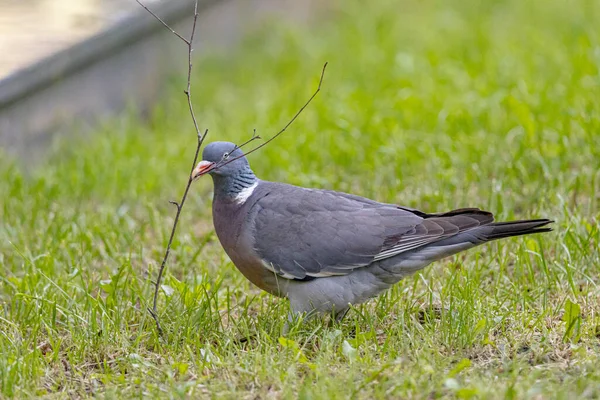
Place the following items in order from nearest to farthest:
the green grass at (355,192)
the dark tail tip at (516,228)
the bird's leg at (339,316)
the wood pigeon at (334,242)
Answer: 1. the green grass at (355,192)
2. the dark tail tip at (516,228)
3. the wood pigeon at (334,242)
4. the bird's leg at (339,316)

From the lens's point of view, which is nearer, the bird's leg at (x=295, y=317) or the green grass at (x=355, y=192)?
the green grass at (x=355, y=192)

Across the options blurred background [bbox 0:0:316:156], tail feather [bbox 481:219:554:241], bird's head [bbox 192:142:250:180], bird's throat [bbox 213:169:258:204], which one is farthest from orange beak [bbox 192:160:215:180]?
blurred background [bbox 0:0:316:156]

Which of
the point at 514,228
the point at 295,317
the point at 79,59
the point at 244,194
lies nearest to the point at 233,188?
the point at 244,194

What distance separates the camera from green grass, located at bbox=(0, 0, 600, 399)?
139 inches

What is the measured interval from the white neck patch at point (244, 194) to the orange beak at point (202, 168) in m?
0.21

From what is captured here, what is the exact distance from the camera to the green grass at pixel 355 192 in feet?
11.6

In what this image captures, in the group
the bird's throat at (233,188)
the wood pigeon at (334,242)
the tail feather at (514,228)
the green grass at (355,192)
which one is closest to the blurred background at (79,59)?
the green grass at (355,192)

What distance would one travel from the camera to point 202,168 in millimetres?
4043

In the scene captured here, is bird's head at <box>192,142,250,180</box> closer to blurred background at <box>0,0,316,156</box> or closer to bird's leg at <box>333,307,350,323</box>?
bird's leg at <box>333,307,350,323</box>

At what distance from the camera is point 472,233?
3.95 meters

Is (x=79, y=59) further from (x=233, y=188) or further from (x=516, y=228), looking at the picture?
(x=516, y=228)

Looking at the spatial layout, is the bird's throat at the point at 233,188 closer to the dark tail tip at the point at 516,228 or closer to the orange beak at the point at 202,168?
the orange beak at the point at 202,168

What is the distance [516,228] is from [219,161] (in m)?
1.33

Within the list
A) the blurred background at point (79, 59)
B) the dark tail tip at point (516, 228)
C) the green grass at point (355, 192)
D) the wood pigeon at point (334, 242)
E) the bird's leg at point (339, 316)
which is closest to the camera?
the green grass at point (355, 192)
